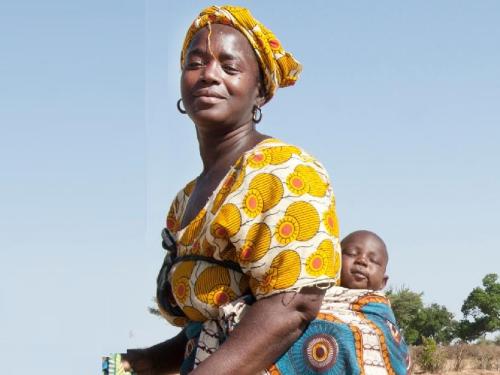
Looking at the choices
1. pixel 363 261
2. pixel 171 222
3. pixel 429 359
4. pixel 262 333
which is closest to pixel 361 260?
pixel 363 261

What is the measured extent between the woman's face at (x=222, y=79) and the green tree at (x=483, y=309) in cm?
3848

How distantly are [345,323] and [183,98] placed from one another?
0.91 meters

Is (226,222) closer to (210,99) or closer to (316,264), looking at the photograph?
(316,264)

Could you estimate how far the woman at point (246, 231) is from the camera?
213 cm

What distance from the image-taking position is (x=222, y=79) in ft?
8.18

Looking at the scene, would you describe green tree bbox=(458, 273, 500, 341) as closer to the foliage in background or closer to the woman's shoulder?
the foliage in background

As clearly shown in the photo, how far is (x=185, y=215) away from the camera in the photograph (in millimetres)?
2629

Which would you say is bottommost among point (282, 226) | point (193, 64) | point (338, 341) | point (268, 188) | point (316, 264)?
point (338, 341)

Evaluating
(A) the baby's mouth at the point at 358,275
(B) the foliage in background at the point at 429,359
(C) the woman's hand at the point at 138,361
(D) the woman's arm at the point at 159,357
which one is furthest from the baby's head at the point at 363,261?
(B) the foliage in background at the point at 429,359

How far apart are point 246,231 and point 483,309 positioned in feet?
130

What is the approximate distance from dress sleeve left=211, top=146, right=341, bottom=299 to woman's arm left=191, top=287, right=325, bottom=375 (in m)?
0.04

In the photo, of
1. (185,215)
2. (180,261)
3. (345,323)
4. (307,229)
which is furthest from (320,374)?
(185,215)

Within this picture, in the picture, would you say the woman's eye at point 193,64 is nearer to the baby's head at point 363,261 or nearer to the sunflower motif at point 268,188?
the sunflower motif at point 268,188

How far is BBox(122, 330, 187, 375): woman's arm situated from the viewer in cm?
290
